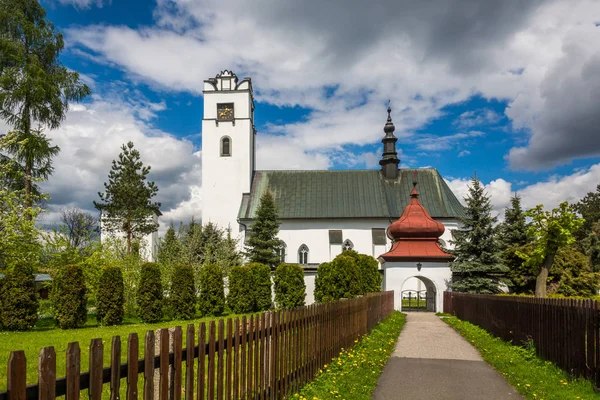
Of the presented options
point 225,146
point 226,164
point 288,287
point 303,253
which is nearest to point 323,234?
point 303,253

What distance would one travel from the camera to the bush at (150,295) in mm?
17938

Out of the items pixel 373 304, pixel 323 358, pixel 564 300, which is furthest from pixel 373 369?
pixel 373 304

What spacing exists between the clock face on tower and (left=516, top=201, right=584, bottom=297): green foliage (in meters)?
27.5

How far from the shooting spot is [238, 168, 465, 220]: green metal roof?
40.4 meters

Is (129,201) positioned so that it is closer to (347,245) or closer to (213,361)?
(347,245)

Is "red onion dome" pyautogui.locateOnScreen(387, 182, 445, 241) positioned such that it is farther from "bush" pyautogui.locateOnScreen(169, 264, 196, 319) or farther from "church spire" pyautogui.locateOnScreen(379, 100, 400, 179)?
"church spire" pyautogui.locateOnScreen(379, 100, 400, 179)

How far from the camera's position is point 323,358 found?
315 inches

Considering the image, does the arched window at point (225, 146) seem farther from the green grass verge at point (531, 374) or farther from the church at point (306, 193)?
the green grass verge at point (531, 374)

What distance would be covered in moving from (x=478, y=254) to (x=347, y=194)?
18.7 metres

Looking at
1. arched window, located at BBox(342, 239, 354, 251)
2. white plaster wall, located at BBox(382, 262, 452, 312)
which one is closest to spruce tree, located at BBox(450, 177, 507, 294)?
white plaster wall, located at BBox(382, 262, 452, 312)

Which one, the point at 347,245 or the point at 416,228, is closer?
the point at 416,228

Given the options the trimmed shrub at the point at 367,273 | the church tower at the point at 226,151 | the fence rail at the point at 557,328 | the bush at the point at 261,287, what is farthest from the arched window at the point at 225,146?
the fence rail at the point at 557,328

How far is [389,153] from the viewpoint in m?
43.1

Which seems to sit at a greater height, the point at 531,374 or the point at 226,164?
the point at 226,164
